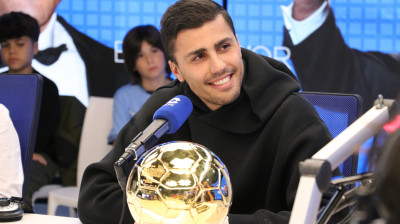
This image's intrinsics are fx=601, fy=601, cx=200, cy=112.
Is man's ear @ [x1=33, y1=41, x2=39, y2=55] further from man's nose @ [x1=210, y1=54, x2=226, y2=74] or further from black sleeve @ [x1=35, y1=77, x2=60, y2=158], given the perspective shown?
man's nose @ [x1=210, y1=54, x2=226, y2=74]

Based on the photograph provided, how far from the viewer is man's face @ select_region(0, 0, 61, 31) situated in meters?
4.76

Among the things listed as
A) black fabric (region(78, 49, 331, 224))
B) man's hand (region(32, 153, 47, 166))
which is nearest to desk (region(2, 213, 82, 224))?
black fabric (region(78, 49, 331, 224))

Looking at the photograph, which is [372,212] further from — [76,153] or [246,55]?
[76,153]

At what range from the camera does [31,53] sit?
4574 mm

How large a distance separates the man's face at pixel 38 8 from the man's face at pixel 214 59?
3.30 meters

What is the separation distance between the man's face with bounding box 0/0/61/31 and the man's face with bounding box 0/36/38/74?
0.26 meters

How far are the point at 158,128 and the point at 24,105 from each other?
1245 mm

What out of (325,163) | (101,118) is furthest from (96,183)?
(101,118)

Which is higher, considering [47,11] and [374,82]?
[47,11]

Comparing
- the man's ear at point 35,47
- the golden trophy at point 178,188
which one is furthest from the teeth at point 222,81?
the man's ear at point 35,47

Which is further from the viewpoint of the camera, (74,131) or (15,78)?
(74,131)

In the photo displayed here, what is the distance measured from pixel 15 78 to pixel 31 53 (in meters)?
2.42

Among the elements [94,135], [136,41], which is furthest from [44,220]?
[136,41]

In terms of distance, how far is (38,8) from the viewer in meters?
4.76
